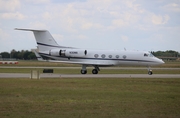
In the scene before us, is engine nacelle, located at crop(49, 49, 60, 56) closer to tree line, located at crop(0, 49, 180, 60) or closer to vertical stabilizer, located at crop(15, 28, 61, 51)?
vertical stabilizer, located at crop(15, 28, 61, 51)

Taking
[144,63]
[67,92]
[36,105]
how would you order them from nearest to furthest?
1. [36,105]
2. [67,92]
3. [144,63]

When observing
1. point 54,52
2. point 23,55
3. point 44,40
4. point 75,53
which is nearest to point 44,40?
point 44,40

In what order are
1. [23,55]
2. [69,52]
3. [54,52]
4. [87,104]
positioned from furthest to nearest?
A: [23,55] → [54,52] → [69,52] → [87,104]

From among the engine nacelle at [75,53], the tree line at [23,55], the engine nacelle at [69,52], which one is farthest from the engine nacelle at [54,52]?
the tree line at [23,55]

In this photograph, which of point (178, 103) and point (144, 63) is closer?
point (178, 103)

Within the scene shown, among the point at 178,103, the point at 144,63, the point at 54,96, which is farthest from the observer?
the point at 144,63

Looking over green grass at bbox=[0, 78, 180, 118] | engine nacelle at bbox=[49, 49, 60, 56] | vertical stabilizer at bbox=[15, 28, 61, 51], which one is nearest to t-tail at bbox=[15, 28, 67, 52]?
vertical stabilizer at bbox=[15, 28, 61, 51]

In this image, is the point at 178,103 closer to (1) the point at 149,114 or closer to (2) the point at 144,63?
(1) the point at 149,114

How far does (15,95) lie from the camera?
1973 cm

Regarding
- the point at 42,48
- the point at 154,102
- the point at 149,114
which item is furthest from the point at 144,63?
the point at 149,114

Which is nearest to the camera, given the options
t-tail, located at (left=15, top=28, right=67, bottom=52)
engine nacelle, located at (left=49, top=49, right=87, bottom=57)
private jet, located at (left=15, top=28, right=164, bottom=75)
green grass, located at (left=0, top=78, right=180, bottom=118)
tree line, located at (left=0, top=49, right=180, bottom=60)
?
green grass, located at (left=0, top=78, right=180, bottom=118)

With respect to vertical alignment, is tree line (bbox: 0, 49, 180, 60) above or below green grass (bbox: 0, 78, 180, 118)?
above

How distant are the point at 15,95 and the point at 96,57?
25.7 meters

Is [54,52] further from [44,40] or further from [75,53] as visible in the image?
[75,53]
